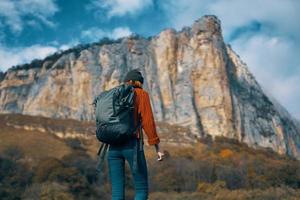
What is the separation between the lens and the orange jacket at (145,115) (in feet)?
17.4

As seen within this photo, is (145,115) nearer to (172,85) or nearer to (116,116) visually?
(116,116)

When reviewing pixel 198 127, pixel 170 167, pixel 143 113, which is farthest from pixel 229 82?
pixel 143 113

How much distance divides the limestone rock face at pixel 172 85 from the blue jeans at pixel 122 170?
98.4 metres

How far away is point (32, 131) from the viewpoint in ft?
278

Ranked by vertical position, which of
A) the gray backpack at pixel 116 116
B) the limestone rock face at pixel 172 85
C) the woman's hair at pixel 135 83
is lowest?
the gray backpack at pixel 116 116

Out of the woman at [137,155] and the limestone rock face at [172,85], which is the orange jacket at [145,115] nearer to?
the woman at [137,155]

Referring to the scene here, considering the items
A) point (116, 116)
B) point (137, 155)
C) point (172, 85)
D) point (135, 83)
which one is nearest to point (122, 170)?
point (137, 155)

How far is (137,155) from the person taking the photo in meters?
5.21

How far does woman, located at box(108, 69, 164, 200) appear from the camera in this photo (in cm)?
523

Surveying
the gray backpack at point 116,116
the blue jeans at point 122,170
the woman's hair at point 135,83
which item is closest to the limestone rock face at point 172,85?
the woman's hair at point 135,83

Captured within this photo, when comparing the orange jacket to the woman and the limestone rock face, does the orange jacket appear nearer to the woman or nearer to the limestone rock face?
the woman

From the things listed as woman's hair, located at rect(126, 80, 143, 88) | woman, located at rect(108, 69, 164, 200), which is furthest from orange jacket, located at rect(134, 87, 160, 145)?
woman's hair, located at rect(126, 80, 143, 88)

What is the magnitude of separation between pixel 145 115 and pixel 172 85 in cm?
10941

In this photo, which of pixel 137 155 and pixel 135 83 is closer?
pixel 137 155
